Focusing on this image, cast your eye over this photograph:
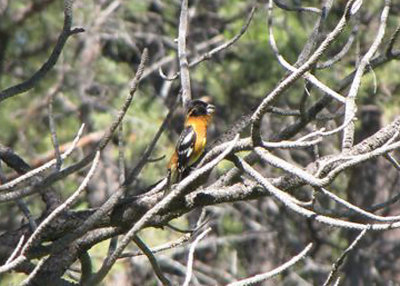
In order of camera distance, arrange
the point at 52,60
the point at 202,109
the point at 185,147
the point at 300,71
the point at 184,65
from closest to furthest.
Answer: the point at 300,71
the point at 52,60
the point at 184,65
the point at 185,147
the point at 202,109

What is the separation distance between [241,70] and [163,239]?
2091 millimetres

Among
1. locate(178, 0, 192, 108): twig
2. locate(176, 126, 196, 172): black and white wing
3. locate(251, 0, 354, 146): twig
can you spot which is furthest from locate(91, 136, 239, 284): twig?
locate(176, 126, 196, 172): black and white wing

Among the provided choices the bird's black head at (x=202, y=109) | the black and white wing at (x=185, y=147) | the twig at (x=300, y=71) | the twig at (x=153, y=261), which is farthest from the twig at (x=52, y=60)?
the bird's black head at (x=202, y=109)

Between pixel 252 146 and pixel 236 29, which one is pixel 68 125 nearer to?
pixel 236 29

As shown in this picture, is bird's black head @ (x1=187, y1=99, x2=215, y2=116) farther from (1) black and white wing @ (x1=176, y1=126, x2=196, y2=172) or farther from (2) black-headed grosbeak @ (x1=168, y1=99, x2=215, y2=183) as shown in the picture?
(1) black and white wing @ (x1=176, y1=126, x2=196, y2=172)

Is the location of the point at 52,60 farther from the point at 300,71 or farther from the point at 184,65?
the point at 300,71

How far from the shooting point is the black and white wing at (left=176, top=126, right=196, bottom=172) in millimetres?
5285

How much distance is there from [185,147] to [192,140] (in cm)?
11

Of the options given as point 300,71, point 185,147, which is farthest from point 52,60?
point 185,147

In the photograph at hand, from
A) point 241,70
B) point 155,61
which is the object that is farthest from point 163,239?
point 155,61

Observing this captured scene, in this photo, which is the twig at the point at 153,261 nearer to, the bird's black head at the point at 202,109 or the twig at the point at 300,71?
the twig at the point at 300,71

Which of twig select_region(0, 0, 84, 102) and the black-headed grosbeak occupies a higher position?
the black-headed grosbeak

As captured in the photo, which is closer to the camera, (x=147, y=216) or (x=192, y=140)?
(x=147, y=216)

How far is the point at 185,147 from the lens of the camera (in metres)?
5.37
